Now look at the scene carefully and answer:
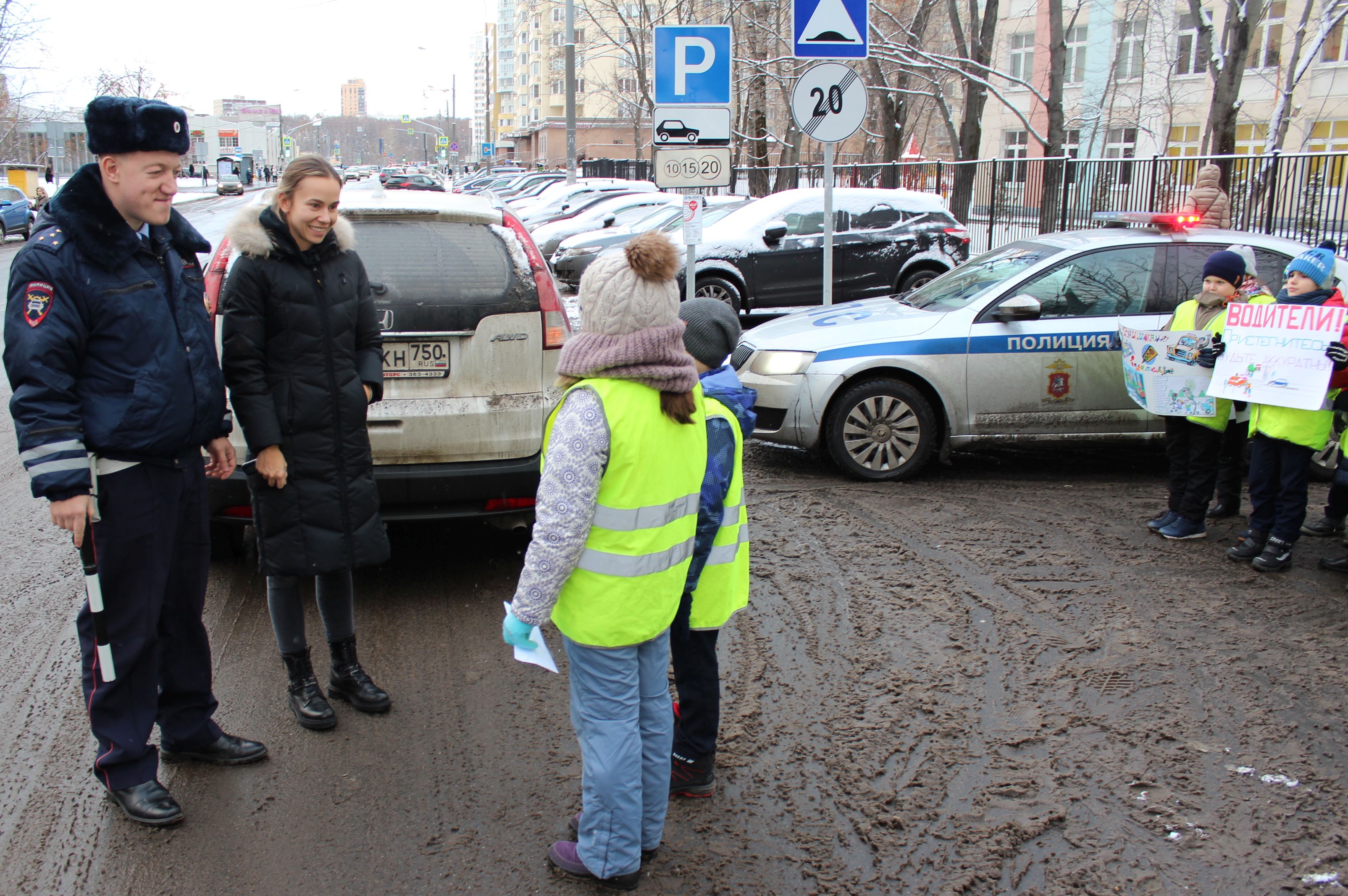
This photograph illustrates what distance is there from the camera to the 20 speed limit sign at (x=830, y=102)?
8023mm

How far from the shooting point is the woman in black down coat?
131 inches

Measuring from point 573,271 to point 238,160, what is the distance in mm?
69675

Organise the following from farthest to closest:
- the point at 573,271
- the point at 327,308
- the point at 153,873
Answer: the point at 573,271 < the point at 327,308 < the point at 153,873

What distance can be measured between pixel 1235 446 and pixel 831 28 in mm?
4209

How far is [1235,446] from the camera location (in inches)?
230

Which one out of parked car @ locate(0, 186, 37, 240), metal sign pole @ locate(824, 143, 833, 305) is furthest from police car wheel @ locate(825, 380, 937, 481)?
parked car @ locate(0, 186, 37, 240)

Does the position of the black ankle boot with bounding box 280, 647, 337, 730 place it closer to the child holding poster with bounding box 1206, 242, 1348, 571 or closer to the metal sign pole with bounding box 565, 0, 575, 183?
the child holding poster with bounding box 1206, 242, 1348, 571

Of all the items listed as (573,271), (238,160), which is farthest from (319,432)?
(238,160)

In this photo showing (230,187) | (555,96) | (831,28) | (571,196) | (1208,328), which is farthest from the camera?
(555,96)

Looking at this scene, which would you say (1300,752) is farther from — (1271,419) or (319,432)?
(319,432)

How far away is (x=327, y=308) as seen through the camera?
3.43m

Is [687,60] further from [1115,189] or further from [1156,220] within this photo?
[1115,189]

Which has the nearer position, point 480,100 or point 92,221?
point 92,221

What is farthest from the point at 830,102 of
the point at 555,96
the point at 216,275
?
the point at 555,96
